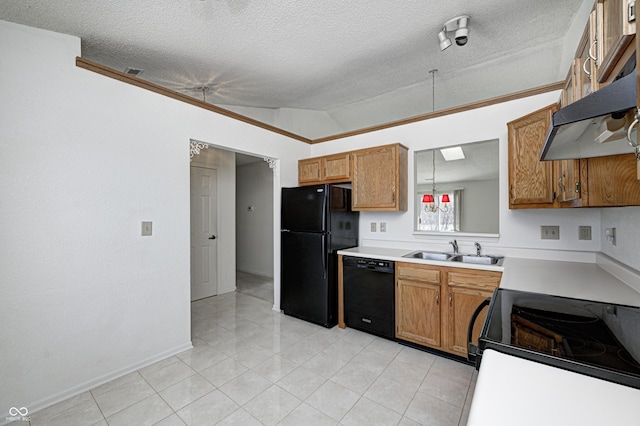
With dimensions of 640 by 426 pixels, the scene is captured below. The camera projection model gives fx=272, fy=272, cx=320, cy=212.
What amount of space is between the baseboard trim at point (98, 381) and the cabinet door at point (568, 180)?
3.21 metres

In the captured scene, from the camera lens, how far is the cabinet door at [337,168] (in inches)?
130

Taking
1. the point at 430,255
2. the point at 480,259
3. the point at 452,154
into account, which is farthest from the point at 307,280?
the point at 452,154

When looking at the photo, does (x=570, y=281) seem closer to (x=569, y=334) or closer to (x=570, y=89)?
(x=569, y=334)

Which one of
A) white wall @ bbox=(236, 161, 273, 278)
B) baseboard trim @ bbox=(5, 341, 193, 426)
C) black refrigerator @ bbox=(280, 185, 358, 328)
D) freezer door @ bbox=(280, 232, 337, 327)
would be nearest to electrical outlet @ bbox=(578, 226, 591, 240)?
black refrigerator @ bbox=(280, 185, 358, 328)

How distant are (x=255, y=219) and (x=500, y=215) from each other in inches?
175

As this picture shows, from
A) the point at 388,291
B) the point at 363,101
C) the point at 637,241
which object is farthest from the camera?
the point at 363,101

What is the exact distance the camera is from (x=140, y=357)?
7.39ft

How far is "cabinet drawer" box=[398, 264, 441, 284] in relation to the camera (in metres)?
2.41

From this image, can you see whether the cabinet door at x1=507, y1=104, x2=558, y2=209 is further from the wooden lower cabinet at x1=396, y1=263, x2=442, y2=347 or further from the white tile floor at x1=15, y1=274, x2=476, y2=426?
the white tile floor at x1=15, y1=274, x2=476, y2=426

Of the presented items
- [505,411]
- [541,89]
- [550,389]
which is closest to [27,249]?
[505,411]

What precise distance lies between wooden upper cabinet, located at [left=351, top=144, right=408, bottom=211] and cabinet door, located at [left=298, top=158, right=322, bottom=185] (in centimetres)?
53

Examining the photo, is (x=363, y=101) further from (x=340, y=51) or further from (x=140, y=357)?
(x=140, y=357)

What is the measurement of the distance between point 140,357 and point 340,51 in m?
3.15

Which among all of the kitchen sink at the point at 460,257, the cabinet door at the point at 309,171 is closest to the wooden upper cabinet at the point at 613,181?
the kitchen sink at the point at 460,257
